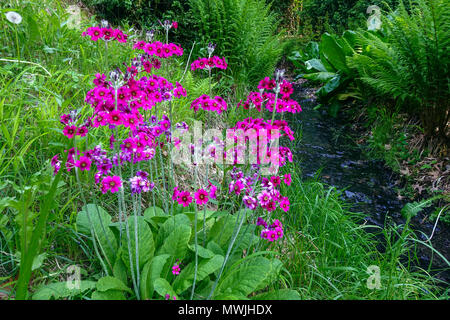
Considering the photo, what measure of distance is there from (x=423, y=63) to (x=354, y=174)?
1.26 metres

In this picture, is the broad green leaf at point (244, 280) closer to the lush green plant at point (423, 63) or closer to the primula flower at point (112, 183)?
the primula flower at point (112, 183)

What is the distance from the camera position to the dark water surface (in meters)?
2.80

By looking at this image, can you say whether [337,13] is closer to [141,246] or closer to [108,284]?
[141,246]

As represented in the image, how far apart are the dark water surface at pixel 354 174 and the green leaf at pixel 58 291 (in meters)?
1.93

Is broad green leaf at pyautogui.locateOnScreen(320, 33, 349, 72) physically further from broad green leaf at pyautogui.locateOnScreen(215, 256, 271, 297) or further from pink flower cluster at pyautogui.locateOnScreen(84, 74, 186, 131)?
pink flower cluster at pyautogui.locateOnScreen(84, 74, 186, 131)

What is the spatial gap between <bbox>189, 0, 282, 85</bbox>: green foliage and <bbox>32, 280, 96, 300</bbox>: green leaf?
351cm

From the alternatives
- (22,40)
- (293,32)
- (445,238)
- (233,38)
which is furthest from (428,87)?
(293,32)

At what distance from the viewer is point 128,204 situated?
2.26m

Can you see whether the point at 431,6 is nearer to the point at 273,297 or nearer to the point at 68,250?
the point at 273,297

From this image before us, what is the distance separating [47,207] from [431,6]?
3629 mm

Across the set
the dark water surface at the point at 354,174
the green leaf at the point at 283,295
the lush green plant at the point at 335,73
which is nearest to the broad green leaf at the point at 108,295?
the green leaf at the point at 283,295

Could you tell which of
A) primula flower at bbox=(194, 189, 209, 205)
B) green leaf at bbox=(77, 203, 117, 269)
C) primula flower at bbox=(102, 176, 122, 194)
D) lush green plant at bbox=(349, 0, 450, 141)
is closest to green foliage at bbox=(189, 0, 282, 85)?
lush green plant at bbox=(349, 0, 450, 141)

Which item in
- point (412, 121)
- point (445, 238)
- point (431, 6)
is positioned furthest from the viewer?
point (412, 121)

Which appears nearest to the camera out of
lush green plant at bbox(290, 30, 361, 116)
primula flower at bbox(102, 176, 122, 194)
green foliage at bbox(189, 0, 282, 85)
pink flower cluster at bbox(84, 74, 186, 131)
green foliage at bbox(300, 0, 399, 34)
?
pink flower cluster at bbox(84, 74, 186, 131)
